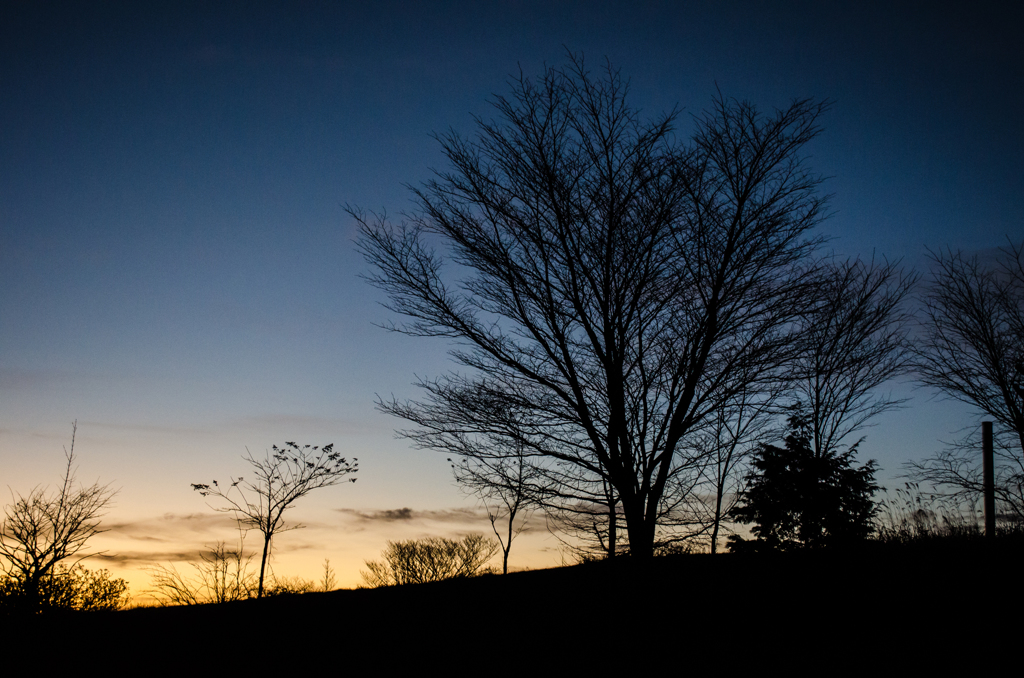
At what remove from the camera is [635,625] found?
691cm

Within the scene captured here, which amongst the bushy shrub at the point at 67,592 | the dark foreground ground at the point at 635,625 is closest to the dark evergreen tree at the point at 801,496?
the dark foreground ground at the point at 635,625

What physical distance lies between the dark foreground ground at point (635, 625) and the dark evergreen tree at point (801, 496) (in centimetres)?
363

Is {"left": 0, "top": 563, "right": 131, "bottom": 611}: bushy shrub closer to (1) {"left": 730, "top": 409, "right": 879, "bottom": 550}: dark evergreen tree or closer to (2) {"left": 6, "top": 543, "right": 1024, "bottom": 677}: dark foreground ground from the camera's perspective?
(2) {"left": 6, "top": 543, "right": 1024, "bottom": 677}: dark foreground ground

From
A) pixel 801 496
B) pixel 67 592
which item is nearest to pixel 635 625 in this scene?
pixel 801 496

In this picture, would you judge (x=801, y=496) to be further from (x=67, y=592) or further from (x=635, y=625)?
(x=67, y=592)

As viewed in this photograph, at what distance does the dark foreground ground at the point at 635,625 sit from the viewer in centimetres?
597

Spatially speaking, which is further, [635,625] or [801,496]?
[801,496]

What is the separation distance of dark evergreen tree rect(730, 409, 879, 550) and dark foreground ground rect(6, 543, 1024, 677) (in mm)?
3633

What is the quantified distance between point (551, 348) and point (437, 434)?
1.77 m

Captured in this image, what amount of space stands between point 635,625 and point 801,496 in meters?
8.02

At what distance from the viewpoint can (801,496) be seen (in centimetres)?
1329

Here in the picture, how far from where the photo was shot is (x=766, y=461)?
13695mm

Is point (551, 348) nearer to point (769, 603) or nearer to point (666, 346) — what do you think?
point (666, 346)

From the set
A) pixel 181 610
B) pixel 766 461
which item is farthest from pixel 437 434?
pixel 766 461
